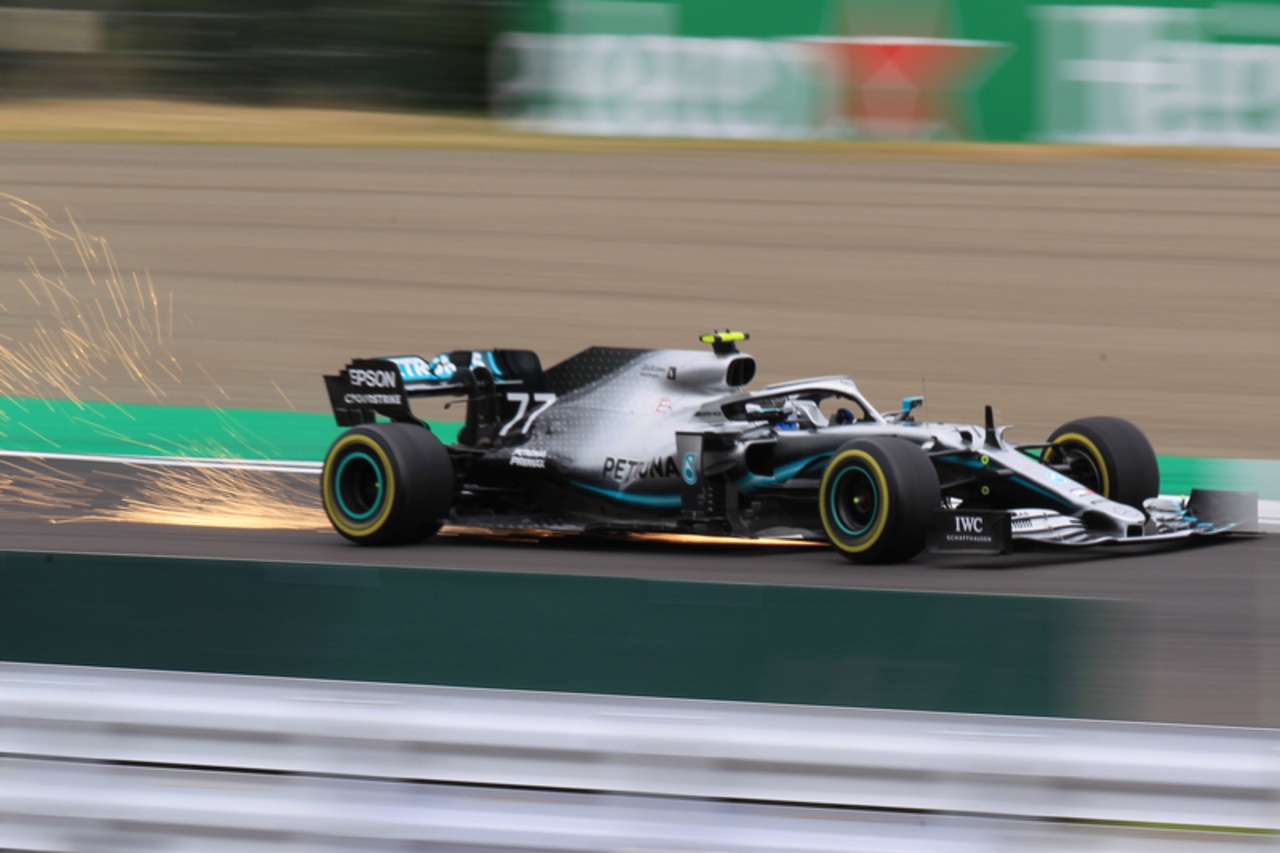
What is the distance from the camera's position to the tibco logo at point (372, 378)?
32.4 ft

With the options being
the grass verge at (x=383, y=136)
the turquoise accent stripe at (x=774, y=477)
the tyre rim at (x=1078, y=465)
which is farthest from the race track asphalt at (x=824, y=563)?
the grass verge at (x=383, y=136)

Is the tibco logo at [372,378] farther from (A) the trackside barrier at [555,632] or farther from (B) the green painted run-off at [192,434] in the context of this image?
(A) the trackside barrier at [555,632]

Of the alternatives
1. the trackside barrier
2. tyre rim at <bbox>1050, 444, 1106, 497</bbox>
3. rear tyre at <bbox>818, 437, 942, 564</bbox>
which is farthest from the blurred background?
tyre rim at <bbox>1050, 444, 1106, 497</bbox>

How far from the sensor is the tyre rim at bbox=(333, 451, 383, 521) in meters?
9.56

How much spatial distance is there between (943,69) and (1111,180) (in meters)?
2.52

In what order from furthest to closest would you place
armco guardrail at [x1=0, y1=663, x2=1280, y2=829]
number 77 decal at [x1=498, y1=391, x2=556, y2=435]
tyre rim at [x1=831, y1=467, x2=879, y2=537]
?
1. number 77 decal at [x1=498, y1=391, x2=556, y2=435]
2. tyre rim at [x1=831, y1=467, x2=879, y2=537]
3. armco guardrail at [x1=0, y1=663, x2=1280, y2=829]

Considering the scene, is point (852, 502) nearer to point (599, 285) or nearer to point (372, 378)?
point (372, 378)

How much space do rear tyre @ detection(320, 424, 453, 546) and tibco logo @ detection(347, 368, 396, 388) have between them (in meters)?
0.37

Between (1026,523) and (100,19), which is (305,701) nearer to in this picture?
(1026,523)

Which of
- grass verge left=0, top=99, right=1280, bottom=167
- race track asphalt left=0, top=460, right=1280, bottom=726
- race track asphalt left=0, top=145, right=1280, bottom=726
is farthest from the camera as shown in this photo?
grass verge left=0, top=99, right=1280, bottom=167

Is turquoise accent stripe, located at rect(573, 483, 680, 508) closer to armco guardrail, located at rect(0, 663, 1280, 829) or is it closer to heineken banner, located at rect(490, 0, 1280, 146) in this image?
armco guardrail, located at rect(0, 663, 1280, 829)

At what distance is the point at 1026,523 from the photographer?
859 cm

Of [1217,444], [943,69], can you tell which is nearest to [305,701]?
[1217,444]

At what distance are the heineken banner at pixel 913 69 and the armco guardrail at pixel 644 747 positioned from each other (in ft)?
47.3
